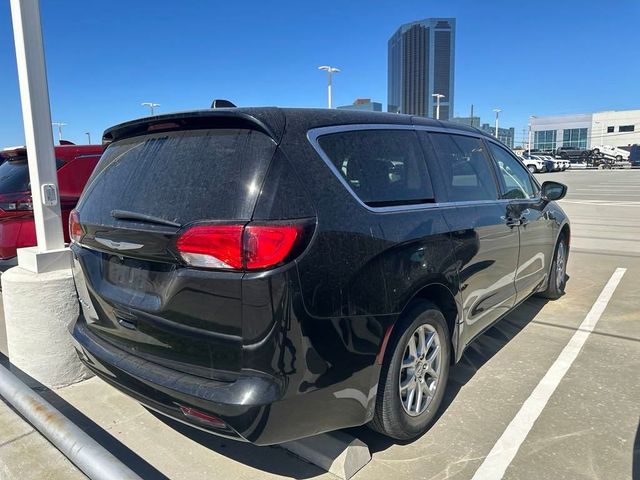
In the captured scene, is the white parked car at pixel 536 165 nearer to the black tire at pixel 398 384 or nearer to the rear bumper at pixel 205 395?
the black tire at pixel 398 384

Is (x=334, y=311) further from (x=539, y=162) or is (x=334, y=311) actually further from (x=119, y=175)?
(x=539, y=162)

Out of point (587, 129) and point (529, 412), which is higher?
point (587, 129)

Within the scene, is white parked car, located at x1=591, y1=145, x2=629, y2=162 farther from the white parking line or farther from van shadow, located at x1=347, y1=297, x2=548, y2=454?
the white parking line

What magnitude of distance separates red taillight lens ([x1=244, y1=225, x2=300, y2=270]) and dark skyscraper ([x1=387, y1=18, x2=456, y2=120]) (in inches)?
2023

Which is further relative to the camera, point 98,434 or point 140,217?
point 98,434

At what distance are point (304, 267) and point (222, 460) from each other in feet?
4.50

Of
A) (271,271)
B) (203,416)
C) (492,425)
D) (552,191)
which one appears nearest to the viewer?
(271,271)

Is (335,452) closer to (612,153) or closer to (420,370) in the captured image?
(420,370)

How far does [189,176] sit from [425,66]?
5472 cm

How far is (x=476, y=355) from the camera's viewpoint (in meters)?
4.15

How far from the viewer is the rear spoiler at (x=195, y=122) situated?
221 cm

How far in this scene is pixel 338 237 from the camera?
2.20m

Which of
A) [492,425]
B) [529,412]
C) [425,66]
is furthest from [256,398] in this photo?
[425,66]

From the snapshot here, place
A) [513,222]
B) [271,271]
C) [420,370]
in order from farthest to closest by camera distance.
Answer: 1. [513,222]
2. [420,370]
3. [271,271]
